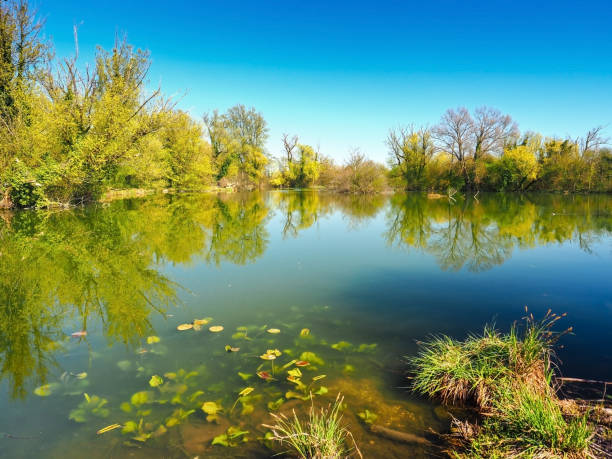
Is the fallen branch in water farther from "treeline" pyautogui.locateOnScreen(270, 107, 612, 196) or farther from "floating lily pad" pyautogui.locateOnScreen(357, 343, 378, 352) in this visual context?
"treeline" pyautogui.locateOnScreen(270, 107, 612, 196)

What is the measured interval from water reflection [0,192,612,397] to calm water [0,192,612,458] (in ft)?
0.17

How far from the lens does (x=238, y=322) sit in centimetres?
512

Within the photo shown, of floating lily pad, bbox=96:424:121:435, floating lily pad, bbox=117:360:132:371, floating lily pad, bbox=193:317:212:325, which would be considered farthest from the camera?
floating lily pad, bbox=193:317:212:325

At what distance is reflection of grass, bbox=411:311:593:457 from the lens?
94.7 inches

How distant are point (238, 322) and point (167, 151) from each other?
38.7m

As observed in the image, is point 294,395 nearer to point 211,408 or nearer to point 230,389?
point 230,389

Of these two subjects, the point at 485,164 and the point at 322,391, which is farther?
the point at 485,164

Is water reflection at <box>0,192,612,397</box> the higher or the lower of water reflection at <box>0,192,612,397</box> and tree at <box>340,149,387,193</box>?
the lower

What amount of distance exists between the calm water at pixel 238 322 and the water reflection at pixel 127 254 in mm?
53

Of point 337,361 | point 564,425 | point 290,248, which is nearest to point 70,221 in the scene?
point 290,248

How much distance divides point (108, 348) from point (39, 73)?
24.8 m

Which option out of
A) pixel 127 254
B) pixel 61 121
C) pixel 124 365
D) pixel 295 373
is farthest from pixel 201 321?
pixel 61 121

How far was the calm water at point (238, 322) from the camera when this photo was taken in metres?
3.02

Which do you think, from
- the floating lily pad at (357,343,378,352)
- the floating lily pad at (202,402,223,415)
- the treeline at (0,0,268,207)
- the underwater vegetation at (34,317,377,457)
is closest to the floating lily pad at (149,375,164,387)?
the underwater vegetation at (34,317,377,457)
